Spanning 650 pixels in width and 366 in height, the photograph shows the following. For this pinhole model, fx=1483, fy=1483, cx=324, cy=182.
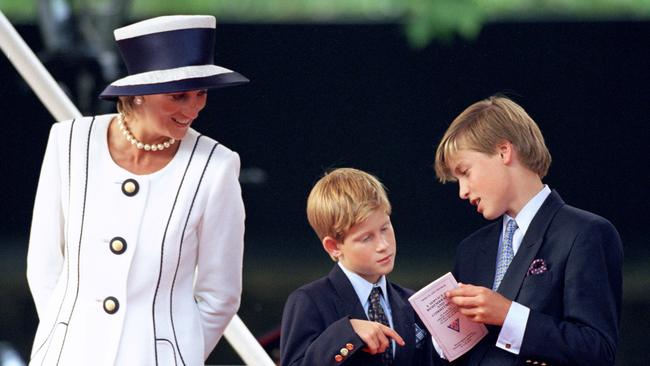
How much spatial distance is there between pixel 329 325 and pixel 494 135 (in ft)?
1.79

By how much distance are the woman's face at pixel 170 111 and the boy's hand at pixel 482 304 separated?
66 cm

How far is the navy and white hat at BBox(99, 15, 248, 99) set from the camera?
2924mm

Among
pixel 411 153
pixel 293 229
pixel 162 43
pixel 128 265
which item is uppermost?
pixel 162 43

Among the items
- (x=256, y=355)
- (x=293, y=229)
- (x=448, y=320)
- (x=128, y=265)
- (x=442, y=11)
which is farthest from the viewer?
(x=293, y=229)

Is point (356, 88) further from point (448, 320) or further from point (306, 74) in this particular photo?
point (448, 320)

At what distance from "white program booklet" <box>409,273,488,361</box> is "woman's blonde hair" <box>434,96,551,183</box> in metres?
0.30

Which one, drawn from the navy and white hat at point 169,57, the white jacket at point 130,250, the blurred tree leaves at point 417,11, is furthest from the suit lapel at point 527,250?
the blurred tree leaves at point 417,11

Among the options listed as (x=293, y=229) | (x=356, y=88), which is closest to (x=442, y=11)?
(x=356, y=88)

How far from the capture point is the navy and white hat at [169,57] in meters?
2.92

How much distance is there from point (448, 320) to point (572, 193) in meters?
5.43

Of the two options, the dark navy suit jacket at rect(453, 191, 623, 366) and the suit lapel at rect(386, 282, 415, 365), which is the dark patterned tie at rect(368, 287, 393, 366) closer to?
the suit lapel at rect(386, 282, 415, 365)

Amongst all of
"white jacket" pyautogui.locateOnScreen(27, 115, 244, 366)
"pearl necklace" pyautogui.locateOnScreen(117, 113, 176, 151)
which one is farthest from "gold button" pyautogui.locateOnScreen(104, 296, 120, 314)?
"pearl necklace" pyautogui.locateOnScreen(117, 113, 176, 151)

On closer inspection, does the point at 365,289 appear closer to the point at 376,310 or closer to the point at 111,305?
the point at 376,310

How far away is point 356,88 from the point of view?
28.6 ft
